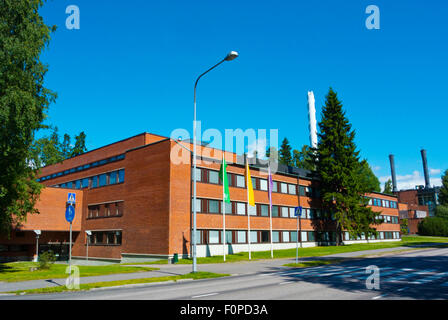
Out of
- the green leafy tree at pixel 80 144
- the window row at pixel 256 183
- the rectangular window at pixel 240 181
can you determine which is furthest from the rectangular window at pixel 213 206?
the green leafy tree at pixel 80 144

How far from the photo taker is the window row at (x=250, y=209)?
36562mm

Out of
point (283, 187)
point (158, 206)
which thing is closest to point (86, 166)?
point (158, 206)

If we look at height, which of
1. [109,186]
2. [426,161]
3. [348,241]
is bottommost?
[348,241]

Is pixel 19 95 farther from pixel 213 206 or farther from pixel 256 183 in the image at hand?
pixel 256 183

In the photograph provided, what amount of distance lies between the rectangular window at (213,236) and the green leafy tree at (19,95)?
54.4ft

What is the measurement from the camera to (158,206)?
113ft

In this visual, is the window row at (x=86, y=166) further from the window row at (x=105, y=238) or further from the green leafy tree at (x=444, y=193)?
the green leafy tree at (x=444, y=193)

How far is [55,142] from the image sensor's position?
27.3m

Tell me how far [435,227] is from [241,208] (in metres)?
65.2

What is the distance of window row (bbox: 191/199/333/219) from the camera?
36562 millimetres
